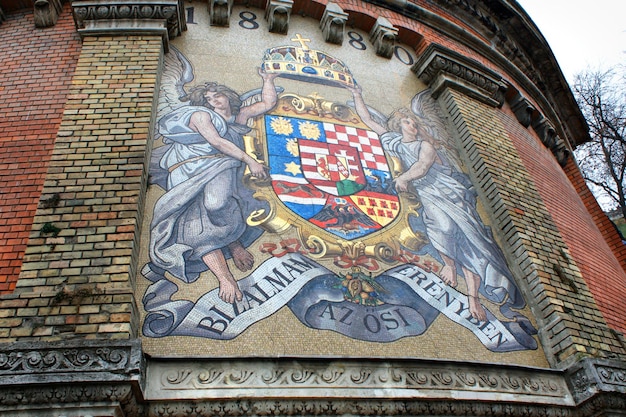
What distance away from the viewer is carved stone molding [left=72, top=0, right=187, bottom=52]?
621cm

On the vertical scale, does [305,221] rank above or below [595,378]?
→ below

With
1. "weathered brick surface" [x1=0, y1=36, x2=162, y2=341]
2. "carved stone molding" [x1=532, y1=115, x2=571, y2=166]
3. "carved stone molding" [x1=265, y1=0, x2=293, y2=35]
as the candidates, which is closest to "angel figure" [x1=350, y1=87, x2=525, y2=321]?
"carved stone molding" [x1=265, y1=0, x2=293, y2=35]

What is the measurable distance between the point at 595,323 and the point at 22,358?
5195mm

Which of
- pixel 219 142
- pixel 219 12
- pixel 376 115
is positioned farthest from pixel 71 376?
pixel 219 12

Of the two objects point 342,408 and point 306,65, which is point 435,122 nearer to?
point 306,65

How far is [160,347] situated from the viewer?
409 centimetres

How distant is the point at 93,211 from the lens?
4559 mm

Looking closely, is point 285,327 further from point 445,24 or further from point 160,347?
point 445,24

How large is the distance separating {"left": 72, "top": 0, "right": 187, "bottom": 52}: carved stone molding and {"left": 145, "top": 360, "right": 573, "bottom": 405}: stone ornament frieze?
3.99m

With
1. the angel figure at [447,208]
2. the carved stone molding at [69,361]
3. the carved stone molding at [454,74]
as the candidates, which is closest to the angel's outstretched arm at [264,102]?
the angel figure at [447,208]

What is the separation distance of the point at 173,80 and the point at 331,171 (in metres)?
2.11

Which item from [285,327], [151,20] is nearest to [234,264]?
[285,327]

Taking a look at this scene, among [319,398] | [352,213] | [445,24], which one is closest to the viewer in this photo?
[319,398]

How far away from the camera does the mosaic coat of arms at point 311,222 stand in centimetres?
461
